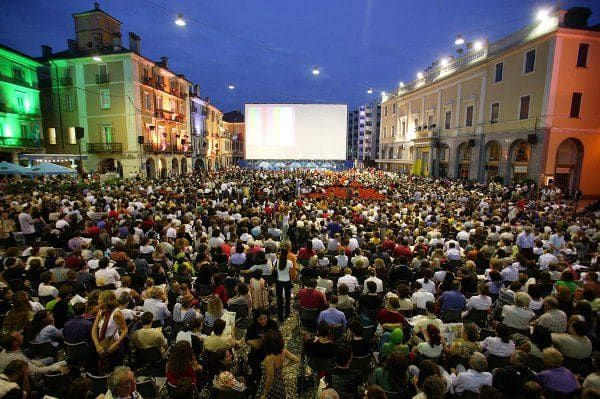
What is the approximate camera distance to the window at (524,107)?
2227 cm

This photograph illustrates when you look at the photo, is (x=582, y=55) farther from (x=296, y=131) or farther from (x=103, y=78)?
(x=103, y=78)

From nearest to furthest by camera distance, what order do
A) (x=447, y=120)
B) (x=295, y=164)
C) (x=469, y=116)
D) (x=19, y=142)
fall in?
(x=19, y=142), (x=469, y=116), (x=447, y=120), (x=295, y=164)

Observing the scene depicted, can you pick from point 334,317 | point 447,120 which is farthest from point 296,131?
point 334,317

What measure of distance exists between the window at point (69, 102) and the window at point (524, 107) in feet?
127

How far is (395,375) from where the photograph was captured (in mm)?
3334

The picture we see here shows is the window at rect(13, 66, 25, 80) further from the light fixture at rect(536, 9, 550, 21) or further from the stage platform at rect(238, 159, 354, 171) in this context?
the light fixture at rect(536, 9, 550, 21)

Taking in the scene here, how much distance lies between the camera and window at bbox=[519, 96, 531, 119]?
22.3m

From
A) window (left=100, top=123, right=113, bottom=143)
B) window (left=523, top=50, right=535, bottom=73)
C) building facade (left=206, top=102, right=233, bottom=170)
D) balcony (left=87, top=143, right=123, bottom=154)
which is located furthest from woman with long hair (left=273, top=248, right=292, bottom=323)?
building facade (left=206, top=102, right=233, bottom=170)

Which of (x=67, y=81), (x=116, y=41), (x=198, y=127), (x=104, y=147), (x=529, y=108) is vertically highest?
(x=116, y=41)

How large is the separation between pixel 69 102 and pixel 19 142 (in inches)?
221

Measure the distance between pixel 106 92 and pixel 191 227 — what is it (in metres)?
26.8

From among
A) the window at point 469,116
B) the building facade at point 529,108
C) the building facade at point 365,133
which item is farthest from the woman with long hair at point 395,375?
the building facade at point 365,133

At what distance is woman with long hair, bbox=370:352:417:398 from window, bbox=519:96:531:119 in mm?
25299

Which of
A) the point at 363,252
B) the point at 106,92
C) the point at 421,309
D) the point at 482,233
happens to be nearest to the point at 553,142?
the point at 482,233
